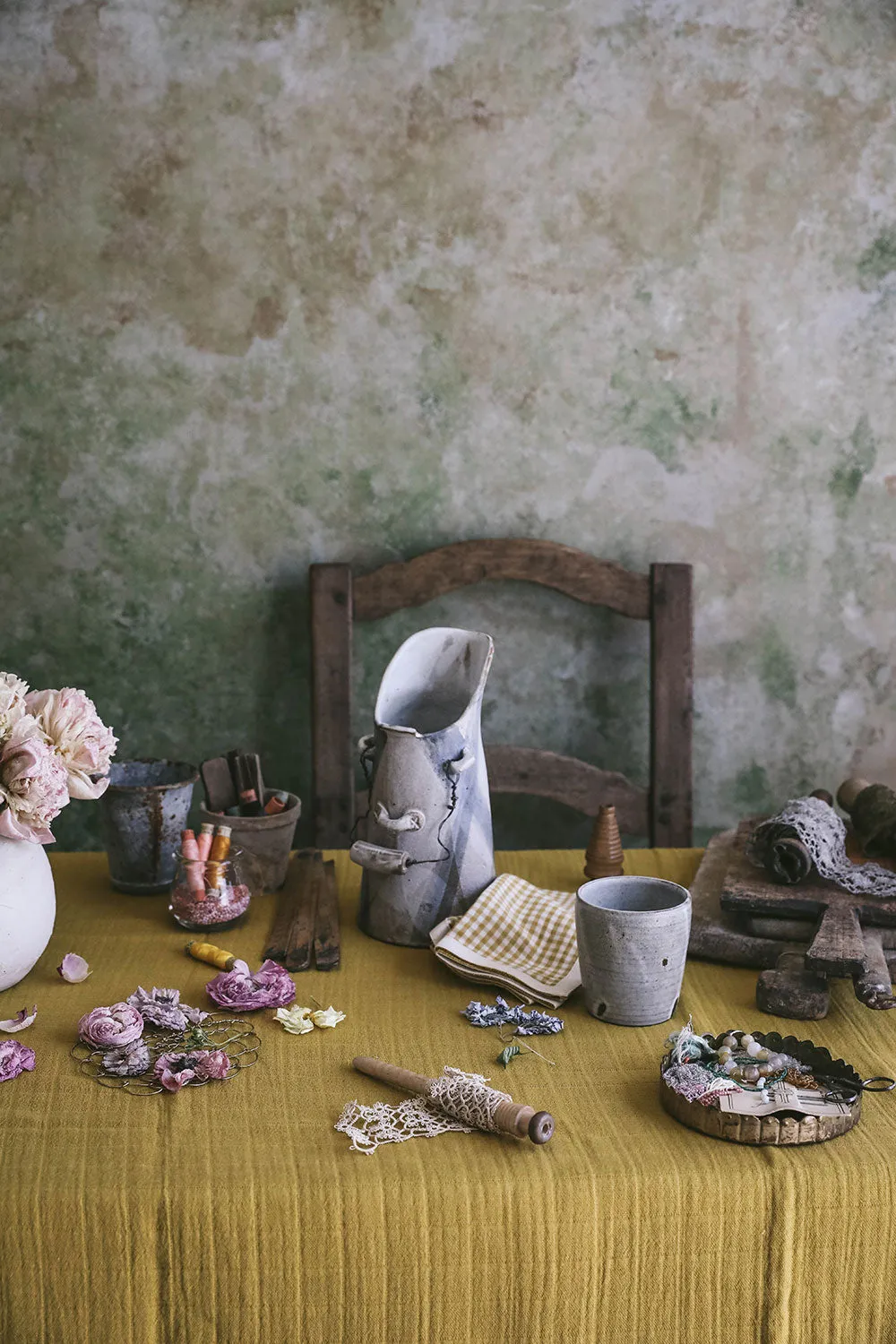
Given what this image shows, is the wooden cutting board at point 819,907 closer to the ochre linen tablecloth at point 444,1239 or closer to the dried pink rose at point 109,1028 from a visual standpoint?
the ochre linen tablecloth at point 444,1239

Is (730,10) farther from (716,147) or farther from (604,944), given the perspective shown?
(604,944)

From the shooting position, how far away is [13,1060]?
114 centimetres

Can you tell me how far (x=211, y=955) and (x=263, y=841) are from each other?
247 mm

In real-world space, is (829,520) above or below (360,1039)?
above

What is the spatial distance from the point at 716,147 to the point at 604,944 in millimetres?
1616

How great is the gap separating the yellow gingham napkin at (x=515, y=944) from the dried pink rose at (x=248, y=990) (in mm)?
182

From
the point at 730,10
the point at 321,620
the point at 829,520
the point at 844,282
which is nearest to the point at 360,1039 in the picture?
the point at 321,620

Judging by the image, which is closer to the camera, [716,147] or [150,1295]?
[150,1295]

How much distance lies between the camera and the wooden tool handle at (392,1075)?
3.59ft

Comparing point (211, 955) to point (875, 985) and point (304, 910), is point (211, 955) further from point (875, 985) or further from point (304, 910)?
point (875, 985)

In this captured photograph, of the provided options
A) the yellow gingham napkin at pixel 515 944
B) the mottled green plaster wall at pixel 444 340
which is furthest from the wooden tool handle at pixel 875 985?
the mottled green plaster wall at pixel 444 340

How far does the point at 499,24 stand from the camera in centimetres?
215

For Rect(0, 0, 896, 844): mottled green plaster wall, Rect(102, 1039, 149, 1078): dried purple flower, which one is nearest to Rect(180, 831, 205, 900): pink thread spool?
Rect(102, 1039, 149, 1078): dried purple flower

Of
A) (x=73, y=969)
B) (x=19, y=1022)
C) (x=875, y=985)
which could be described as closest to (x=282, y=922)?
(x=73, y=969)
